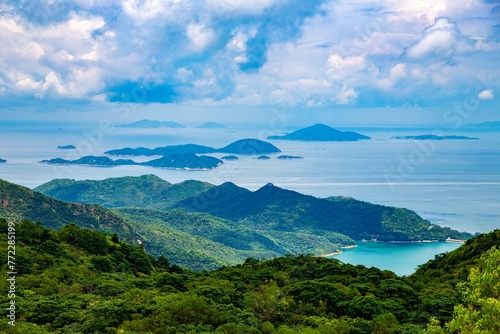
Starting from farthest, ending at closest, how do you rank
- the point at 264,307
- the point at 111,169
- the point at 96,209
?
1. the point at 111,169
2. the point at 96,209
3. the point at 264,307

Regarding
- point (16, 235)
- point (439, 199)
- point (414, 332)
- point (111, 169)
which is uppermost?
point (111, 169)

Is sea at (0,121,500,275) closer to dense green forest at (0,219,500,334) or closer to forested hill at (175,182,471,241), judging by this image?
forested hill at (175,182,471,241)

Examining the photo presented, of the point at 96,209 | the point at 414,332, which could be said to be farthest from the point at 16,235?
the point at 96,209

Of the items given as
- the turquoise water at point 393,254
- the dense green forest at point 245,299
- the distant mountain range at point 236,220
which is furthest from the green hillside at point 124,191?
the dense green forest at point 245,299

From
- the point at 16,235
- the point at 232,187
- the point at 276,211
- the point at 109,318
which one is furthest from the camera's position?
the point at 232,187

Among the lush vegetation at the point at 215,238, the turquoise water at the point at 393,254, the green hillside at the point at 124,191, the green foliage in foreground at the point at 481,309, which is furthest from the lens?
the green hillside at the point at 124,191

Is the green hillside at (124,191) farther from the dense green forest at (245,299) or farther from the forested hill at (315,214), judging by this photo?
the dense green forest at (245,299)

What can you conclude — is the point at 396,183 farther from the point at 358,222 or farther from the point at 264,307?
the point at 264,307
